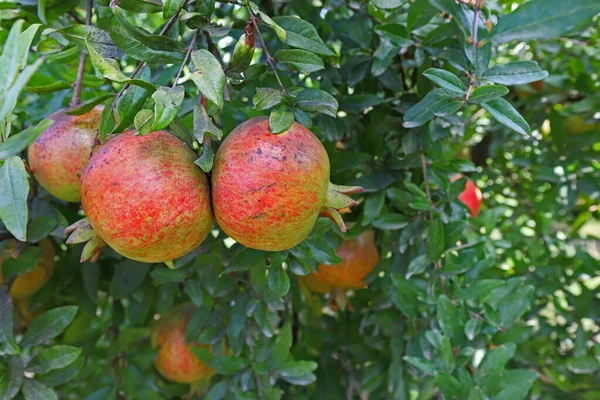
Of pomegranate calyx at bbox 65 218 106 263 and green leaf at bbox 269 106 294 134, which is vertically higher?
green leaf at bbox 269 106 294 134

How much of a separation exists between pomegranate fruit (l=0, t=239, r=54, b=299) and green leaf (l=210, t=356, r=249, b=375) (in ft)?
1.37

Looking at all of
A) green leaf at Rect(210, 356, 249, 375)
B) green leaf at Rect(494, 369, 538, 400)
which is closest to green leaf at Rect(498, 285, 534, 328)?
green leaf at Rect(494, 369, 538, 400)

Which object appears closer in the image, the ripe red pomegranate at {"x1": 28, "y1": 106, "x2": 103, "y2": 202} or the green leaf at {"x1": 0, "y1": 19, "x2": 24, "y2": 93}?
the green leaf at {"x1": 0, "y1": 19, "x2": 24, "y2": 93}

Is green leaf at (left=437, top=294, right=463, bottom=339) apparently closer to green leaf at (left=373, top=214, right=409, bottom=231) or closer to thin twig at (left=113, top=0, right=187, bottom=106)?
green leaf at (left=373, top=214, right=409, bottom=231)

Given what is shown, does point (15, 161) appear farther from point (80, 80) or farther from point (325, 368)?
point (325, 368)

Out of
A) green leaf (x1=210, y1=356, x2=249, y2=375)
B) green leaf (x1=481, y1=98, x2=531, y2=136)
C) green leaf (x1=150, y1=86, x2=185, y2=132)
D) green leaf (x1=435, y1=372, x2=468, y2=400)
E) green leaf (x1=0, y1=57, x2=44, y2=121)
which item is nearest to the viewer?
green leaf (x1=0, y1=57, x2=44, y2=121)

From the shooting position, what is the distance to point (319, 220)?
0.94 m

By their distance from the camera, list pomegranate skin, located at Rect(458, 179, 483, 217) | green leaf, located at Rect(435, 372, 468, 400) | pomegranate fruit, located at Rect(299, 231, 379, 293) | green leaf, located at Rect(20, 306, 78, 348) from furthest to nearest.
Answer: pomegranate skin, located at Rect(458, 179, 483, 217) → pomegranate fruit, located at Rect(299, 231, 379, 293) → green leaf, located at Rect(20, 306, 78, 348) → green leaf, located at Rect(435, 372, 468, 400)

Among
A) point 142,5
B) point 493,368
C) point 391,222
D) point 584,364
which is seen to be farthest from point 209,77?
point 584,364

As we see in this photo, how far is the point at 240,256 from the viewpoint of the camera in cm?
91

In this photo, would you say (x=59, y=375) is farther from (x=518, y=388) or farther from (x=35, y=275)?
(x=518, y=388)

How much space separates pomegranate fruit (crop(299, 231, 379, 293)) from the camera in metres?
1.20

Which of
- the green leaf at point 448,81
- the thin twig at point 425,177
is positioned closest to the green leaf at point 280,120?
the green leaf at point 448,81

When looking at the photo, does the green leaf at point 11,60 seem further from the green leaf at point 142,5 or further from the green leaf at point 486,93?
the green leaf at point 486,93
